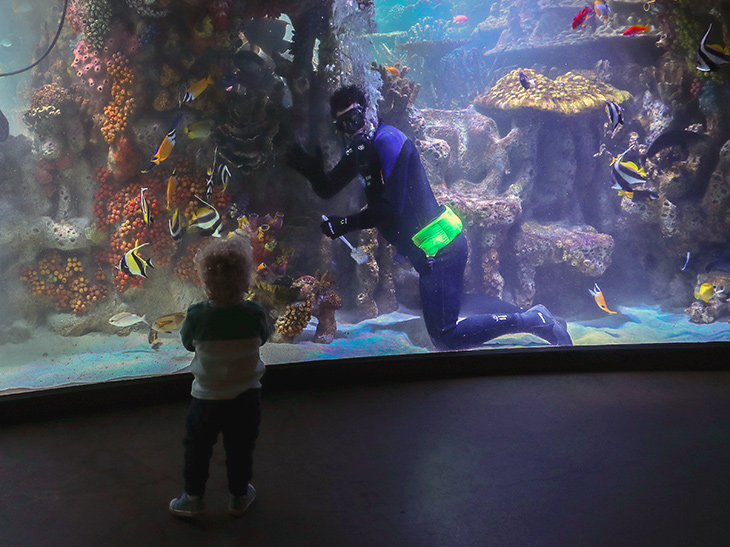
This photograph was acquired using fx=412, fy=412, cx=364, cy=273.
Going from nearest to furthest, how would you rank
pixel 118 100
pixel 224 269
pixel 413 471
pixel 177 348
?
pixel 224 269
pixel 413 471
pixel 177 348
pixel 118 100

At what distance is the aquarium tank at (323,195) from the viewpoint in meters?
3.50

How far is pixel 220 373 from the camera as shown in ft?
5.01

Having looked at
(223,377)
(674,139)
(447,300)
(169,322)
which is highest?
(674,139)

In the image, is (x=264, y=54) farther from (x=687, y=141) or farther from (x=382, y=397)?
(x=687, y=141)

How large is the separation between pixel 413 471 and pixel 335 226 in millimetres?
1742

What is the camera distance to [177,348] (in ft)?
12.4

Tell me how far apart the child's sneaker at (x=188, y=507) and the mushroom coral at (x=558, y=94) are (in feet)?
22.7

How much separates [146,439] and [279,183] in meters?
2.82

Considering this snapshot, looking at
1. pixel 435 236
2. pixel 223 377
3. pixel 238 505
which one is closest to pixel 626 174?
pixel 435 236

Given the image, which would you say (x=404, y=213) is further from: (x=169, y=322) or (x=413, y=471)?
(x=413, y=471)

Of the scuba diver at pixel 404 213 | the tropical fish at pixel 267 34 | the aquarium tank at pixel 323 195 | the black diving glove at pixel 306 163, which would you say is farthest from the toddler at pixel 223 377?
the tropical fish at pixel 267 34

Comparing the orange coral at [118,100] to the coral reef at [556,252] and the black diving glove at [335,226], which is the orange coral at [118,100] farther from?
the coral reef at [556,252]

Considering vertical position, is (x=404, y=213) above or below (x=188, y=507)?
above

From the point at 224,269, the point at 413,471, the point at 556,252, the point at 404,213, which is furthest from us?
the point at 556,252
